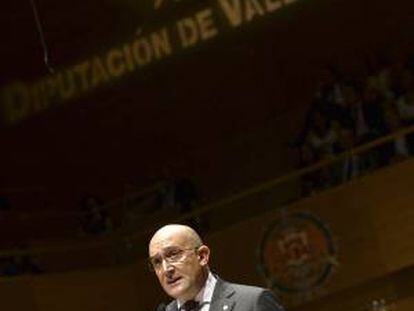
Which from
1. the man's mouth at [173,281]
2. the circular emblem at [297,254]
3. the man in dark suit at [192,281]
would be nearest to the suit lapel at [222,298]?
the man in dark suit at [192,281]

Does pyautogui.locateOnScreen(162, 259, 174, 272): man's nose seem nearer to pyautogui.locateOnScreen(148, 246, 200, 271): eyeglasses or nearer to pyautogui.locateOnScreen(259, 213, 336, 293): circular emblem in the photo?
pyautogui.locateOnScreen(148, 246, 200, 271): eyeglasses

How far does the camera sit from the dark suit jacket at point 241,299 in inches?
115

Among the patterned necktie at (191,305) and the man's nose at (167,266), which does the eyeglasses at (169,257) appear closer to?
the man's nose at (167,266)

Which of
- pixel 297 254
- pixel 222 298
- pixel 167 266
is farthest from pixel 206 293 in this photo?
pixel 297 254

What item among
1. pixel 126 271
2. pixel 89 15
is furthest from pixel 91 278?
pixel 89 15

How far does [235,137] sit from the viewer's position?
9547 millimetres

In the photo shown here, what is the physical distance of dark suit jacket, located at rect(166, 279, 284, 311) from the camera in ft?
9.60

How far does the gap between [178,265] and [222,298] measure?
172mm

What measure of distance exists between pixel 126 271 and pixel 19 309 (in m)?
1.08

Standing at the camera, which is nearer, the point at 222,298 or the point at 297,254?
the point at 222,298

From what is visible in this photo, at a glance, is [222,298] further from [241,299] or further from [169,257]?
[169,257]

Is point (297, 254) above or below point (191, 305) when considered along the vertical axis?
above

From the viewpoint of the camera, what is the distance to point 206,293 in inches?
120

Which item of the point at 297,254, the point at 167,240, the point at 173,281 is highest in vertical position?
the point at 297,254
